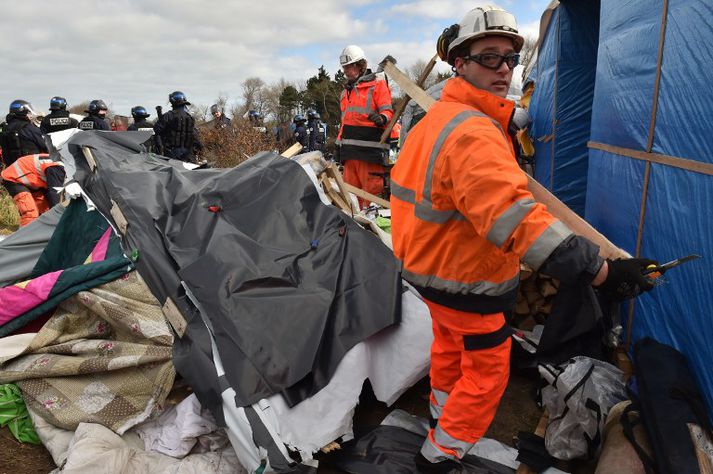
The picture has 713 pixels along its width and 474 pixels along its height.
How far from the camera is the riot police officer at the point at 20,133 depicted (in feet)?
21.8

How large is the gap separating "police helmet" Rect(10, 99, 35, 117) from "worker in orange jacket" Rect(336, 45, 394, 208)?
474cm

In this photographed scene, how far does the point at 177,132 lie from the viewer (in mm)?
8008

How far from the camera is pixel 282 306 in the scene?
7.79ft

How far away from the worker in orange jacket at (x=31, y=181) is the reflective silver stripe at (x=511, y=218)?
524cm

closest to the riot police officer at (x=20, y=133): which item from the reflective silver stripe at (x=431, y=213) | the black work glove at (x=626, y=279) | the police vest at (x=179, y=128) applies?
the police vest at (x=179, y=128)

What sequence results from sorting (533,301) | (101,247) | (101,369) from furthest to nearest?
(533,301) → (101,247) → (101,369)

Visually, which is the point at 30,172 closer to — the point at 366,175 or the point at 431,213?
the point at 366,175

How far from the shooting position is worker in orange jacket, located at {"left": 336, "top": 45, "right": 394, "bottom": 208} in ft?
17.2

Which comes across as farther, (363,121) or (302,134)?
(302,134)

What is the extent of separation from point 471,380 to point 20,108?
7.49 meters

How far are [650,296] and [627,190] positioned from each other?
26.5 inches

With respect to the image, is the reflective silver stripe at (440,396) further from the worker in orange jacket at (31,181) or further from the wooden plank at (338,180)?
the worker in orange jacket at (31,181)

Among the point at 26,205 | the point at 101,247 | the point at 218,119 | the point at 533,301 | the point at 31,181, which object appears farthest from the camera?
Result: the point at 218,119

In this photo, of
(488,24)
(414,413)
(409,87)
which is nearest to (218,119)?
(409,87)
